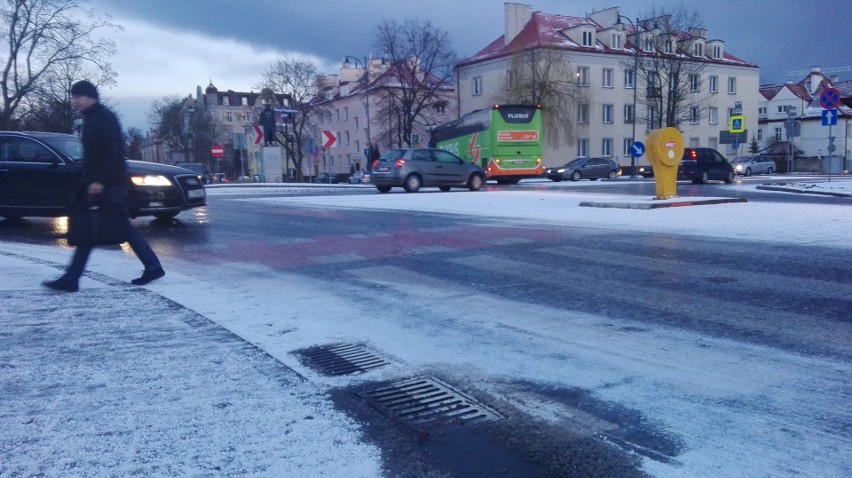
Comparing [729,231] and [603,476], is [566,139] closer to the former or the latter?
[729,231]

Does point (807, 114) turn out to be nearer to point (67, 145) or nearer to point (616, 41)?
point (616, 41)

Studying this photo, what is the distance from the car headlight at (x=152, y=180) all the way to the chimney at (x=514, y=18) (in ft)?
171

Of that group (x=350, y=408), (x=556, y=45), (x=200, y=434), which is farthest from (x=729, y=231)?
(x=556, y=45)

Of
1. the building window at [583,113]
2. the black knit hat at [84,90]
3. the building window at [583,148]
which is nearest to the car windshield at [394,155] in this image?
the black knit hat at [84,90]

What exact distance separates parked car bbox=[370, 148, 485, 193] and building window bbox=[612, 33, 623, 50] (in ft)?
136

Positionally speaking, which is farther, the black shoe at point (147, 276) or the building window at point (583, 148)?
the building window at point (583, 148)

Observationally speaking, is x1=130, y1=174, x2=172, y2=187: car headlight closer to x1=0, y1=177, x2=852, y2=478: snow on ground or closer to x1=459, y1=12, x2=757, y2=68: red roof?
x1=0, y1=177, x2=852, y2=478: snow on ground

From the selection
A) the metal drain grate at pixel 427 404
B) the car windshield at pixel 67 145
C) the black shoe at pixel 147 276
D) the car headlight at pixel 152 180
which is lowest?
the metal drain grate at pixel 427 404

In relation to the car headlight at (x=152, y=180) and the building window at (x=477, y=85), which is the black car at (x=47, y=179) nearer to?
the car headlight at (x=152, y=180)

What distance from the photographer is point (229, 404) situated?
3.55 meters

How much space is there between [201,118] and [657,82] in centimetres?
6397

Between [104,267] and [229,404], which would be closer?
[229,404]

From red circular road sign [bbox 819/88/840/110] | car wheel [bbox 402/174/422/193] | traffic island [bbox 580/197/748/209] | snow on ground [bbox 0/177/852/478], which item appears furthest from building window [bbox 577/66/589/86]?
snow on ground [bbox 0/177/852/478]

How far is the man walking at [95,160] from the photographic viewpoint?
604cm
